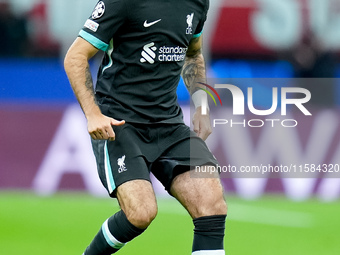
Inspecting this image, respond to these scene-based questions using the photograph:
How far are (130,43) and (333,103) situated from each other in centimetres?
615

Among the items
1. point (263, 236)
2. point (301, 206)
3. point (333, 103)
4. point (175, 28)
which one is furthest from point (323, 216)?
point (175, 28)

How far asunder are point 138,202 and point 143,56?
93 cm

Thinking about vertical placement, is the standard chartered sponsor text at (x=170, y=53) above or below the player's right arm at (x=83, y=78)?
above

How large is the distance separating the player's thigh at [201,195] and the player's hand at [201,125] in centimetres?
52

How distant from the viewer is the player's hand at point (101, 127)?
501cm

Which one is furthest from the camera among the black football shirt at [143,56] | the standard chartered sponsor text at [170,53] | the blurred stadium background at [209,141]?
the blurred stadium background at [209,141]

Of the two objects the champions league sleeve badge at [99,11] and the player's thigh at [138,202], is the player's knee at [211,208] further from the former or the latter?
the champions league sleeve badge at [99,11]

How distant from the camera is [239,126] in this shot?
10.7 m

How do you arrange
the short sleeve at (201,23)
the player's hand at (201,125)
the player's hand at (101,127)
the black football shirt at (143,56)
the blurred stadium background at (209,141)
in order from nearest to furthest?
the player's hand at (101,127) < the black football shirt at (143,56) < the short sleeve at (201,23) < the player's hand at (201,125) < the blurred stadium background at (209,141)

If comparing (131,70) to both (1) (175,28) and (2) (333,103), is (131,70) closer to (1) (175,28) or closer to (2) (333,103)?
(1) (175,28)

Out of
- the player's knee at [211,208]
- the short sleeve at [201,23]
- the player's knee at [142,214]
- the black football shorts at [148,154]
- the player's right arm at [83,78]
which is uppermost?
the short sleeve at [201,23]

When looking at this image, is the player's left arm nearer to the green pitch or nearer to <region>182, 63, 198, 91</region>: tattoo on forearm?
<region>182, 63, 198, 91</region>: tattoo on forearm

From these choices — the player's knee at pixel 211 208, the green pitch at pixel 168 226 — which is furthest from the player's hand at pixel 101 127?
the green pitch at pixel 168 226

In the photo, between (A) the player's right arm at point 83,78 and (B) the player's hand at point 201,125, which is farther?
(B) the player's hand at point 201,125
